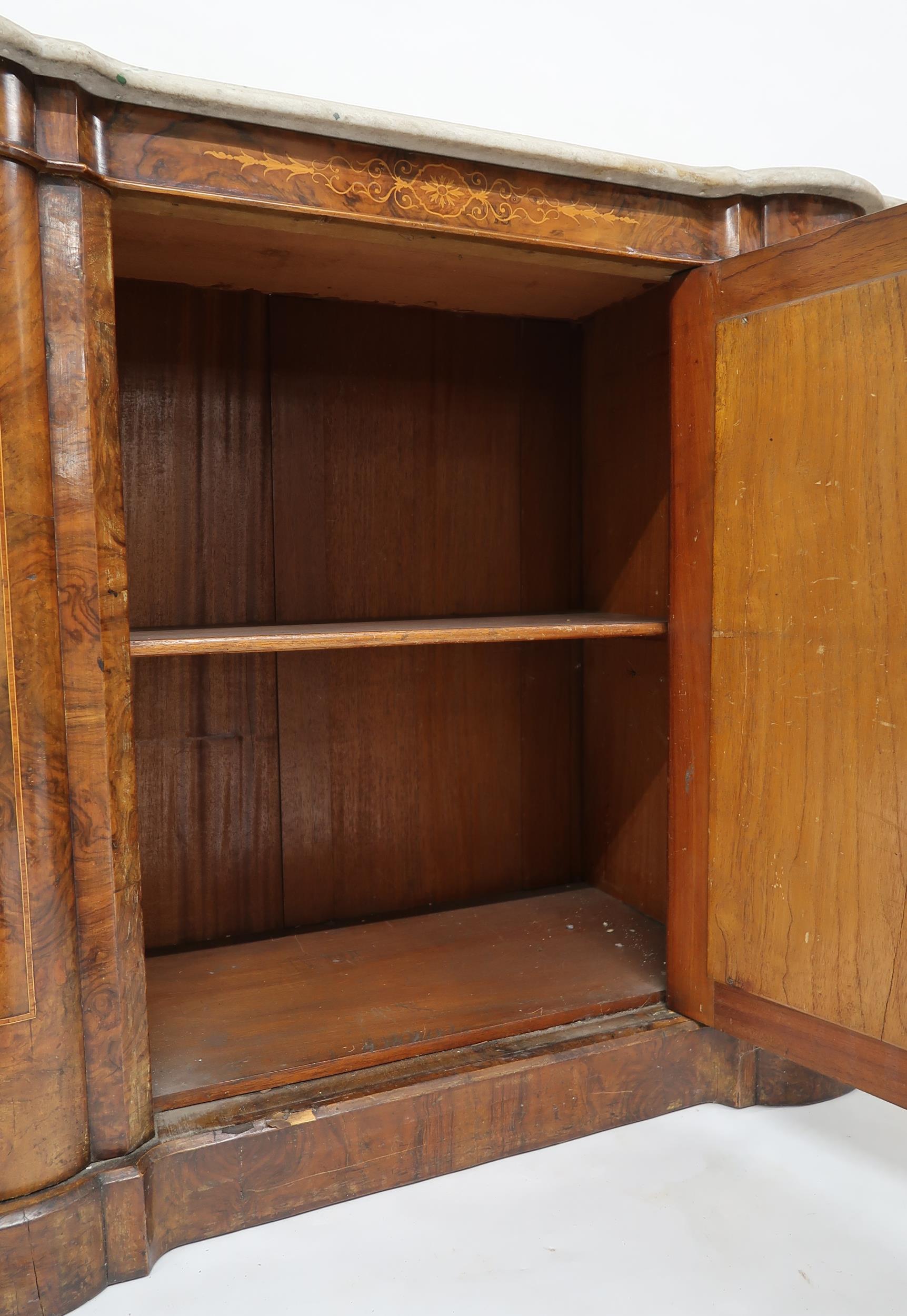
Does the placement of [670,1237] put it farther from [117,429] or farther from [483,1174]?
[117,429]

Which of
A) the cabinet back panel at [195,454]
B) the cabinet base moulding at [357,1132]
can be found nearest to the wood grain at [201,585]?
the cabinet back panel at [195,454]

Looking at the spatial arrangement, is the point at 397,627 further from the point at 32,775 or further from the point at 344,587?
the point at 32,775

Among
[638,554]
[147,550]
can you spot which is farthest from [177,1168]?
[638,554]

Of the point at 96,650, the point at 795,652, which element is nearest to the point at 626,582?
the point at 795,652

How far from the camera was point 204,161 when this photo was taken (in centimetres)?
108

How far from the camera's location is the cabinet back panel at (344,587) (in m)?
1.66

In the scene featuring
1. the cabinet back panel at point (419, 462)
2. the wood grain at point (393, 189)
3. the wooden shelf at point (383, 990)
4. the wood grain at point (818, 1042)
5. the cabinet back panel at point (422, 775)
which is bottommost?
the wooden shelf at point (383, 990)

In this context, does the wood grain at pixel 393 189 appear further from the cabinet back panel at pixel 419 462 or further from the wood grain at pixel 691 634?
the cabinet back panel at pixel 419 462

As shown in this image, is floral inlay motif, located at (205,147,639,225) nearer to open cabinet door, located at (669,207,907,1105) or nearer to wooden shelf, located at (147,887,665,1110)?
open cabinet door, located at (669,207,907,1105)

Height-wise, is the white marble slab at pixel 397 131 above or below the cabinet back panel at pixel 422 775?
above

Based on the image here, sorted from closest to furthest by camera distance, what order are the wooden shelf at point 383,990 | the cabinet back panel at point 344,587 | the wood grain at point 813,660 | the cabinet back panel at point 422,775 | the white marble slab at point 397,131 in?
the white marble slab at point 397,131 < the wood grain at point 813,660 < the wooden shelf at point 383,990 < the cabinet back panel at point 344,587 < the cabinet back panel at point 422,775

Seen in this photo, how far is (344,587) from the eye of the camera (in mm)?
1778

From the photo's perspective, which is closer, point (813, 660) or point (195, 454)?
point (813, 660)

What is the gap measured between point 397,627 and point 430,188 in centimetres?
57
